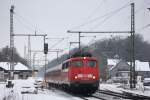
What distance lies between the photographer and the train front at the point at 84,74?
32656 millimetres

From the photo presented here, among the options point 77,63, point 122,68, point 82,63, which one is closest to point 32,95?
point 77,63

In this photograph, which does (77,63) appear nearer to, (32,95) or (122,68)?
(32,95)

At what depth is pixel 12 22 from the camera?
47.3 meters

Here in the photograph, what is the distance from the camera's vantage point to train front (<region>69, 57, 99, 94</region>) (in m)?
32.7

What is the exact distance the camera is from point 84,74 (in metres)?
33.0

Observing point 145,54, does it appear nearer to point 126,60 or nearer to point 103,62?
point 126,60

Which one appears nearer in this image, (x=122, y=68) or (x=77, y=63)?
(x=77, y=63)

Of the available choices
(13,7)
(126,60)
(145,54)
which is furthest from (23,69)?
(13,7)

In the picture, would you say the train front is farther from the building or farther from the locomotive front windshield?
the building

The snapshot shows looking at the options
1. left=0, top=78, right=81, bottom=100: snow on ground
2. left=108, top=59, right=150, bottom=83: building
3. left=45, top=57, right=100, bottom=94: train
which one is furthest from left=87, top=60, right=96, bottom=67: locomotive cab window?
left=108, top=59, right=150, bottom=83: building

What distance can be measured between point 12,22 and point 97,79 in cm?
1798

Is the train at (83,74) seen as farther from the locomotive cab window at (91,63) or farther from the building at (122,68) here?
the building at (122,68)

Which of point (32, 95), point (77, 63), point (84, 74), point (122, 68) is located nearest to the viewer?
point (32, 95)

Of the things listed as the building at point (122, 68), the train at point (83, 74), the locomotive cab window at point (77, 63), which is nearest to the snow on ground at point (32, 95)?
the train at point (83, 74)
